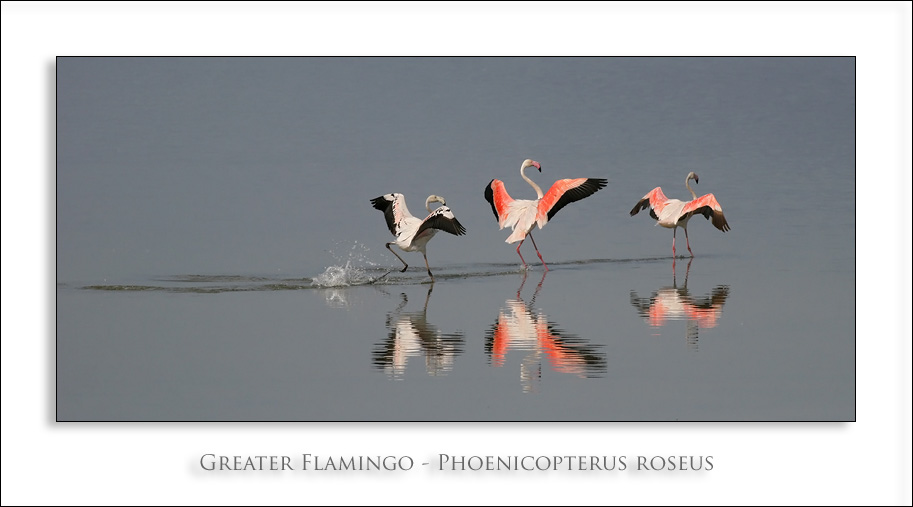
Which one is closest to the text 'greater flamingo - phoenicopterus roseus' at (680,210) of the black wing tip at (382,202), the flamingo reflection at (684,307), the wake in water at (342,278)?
the wake in water at (342,278)

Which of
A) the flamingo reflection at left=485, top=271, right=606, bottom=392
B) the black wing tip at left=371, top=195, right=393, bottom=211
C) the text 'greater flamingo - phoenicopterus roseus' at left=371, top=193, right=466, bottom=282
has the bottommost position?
the flamingo reflection at left=485, top=271, right=606, bottom=392

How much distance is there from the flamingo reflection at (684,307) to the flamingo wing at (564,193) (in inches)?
45.0

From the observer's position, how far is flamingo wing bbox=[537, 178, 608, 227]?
11109 millimetres

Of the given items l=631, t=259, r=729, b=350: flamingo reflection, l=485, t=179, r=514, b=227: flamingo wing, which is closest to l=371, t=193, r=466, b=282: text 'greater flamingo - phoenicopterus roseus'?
l=485, t=179, r=514, b=227: flamingo wing

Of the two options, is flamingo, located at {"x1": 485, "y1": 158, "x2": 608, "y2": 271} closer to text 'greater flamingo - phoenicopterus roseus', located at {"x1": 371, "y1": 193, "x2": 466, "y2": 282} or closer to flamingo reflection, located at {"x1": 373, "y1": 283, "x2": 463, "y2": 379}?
text 'greater flamingo - phoenicopterus roseus', located at {"x1": 371, "y1": 193, "x2": 466, "y2": 282}

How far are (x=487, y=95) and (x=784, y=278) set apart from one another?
3.93 meters

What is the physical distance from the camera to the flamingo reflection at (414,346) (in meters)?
8.05

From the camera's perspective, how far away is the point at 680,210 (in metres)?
12.2

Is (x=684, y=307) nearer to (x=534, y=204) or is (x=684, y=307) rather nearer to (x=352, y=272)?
(x=534, y=204)

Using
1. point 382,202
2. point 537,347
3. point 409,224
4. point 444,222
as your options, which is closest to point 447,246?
point 382,202

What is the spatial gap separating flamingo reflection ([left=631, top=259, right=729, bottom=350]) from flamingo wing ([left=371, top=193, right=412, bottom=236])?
1.96 m

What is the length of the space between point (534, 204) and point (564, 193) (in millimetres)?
440

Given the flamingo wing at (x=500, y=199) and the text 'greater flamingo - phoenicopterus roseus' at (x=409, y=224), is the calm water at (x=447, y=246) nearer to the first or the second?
the text 'greater flamingo - phoenicopterus roseus' at (x=409, y=224)

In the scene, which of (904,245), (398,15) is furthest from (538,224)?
(904,245)
